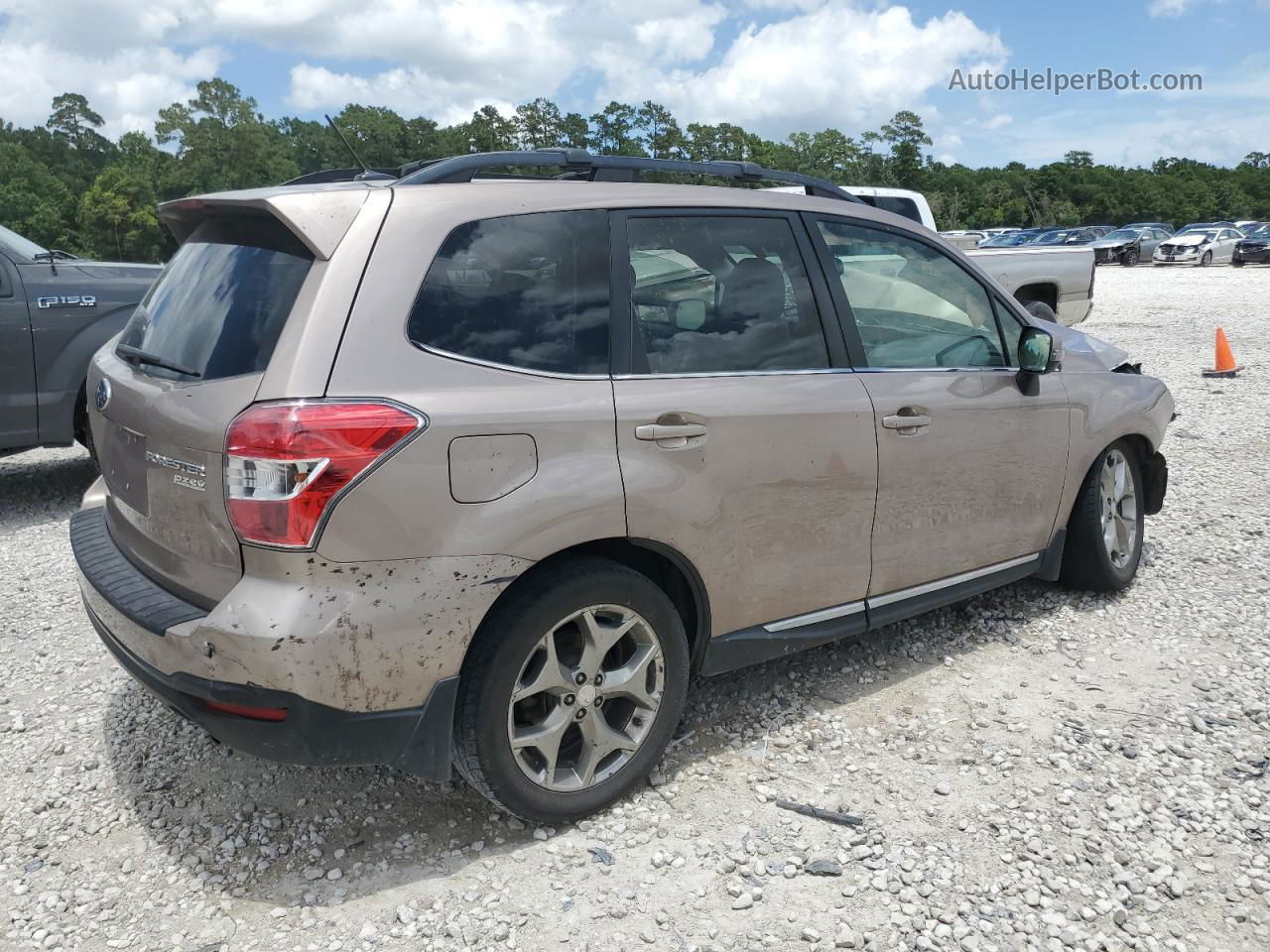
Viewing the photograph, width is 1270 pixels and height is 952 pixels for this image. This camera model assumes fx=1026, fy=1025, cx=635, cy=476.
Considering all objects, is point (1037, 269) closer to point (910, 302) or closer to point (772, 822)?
point (910, 302)

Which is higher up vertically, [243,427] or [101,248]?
[101,248]

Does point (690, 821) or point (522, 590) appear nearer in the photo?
point (522, 590)

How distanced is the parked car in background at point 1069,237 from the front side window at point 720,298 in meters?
39.5

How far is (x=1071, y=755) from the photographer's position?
3455 mm

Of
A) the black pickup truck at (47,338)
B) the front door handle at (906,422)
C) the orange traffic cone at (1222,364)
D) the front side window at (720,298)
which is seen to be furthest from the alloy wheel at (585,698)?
the orange traffic cone at (1222,364)

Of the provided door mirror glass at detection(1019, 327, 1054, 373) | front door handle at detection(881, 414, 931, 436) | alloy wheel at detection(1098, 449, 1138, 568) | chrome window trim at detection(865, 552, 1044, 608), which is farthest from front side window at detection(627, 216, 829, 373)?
alloy wheel at detection(1098, 449, 1138, 568)

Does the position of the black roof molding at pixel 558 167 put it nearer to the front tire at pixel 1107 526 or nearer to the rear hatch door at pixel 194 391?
the rear hatch door at pixel 194 391

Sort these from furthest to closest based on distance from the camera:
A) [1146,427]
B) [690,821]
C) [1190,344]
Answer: [1190,344] → [1146,427] → [690,821]

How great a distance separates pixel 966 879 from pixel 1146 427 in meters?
2.83

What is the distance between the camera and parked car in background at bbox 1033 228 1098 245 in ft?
131

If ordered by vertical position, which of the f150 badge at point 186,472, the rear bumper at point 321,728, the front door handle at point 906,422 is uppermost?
the f150 badge at point 186,472

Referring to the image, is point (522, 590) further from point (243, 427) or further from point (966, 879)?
point (966, 879)

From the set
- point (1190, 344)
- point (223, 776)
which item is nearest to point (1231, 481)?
point (223, 776)

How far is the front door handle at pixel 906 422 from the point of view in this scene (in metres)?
3.59
